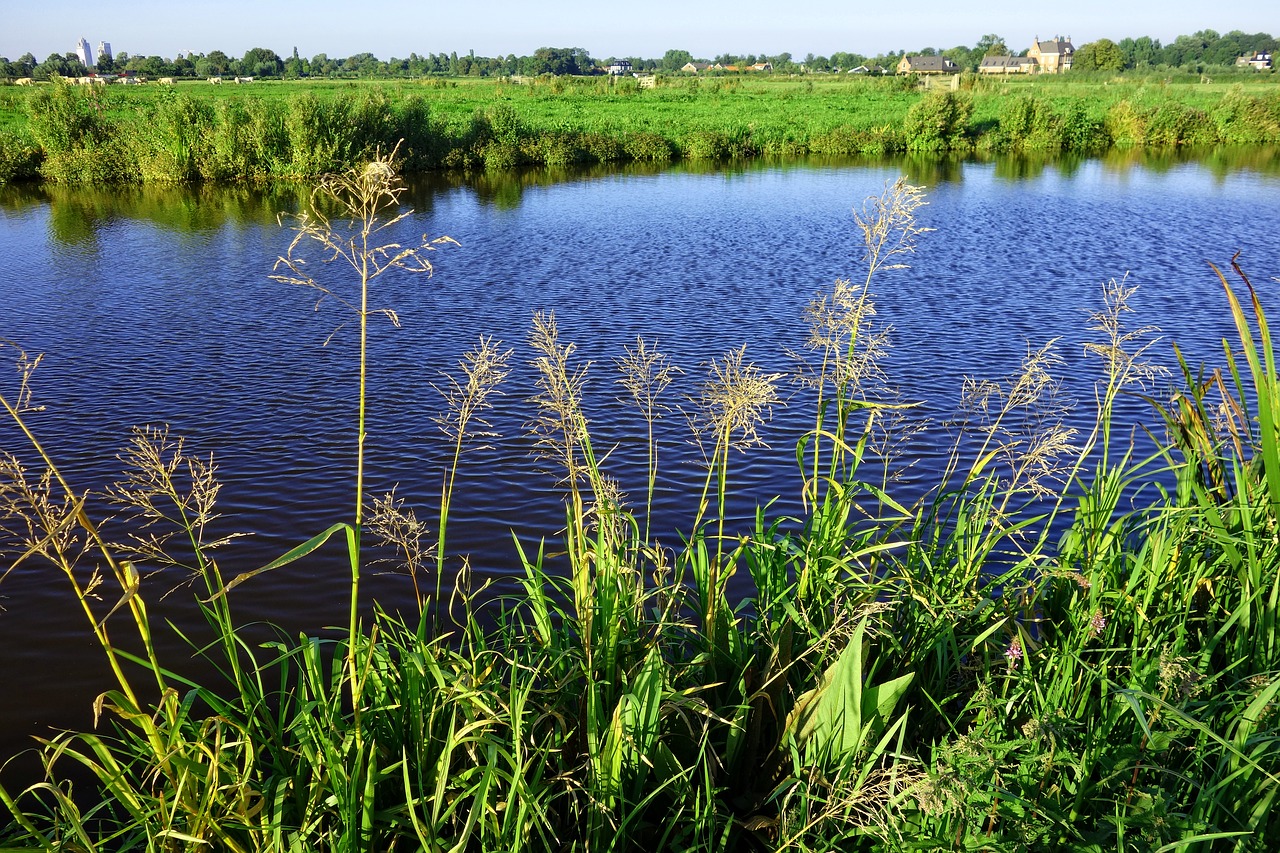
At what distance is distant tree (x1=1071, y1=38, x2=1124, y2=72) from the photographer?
101 m

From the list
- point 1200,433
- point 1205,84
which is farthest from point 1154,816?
point 1205,84

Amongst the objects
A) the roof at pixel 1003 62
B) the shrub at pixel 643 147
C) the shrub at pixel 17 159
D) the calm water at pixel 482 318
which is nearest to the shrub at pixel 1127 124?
the calm water at pixel 482 318

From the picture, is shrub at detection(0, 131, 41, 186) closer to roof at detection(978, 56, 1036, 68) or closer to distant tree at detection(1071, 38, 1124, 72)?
distant tree at detection(1071, 38, 1124, 72)

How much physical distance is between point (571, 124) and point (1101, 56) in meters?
86.8

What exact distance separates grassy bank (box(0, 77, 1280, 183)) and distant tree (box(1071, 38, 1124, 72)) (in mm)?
43139

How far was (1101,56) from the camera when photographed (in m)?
102

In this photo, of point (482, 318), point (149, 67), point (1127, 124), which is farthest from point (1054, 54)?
point (482, 318)

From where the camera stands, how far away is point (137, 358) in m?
12.1

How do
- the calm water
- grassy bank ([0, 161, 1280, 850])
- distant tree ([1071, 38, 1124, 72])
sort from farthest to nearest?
distant tree ([1071, 38, 1124, 72]), the calm water, grassy bank ([0, 161, 1280, 850])

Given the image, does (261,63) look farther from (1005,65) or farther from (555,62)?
(1005,65)

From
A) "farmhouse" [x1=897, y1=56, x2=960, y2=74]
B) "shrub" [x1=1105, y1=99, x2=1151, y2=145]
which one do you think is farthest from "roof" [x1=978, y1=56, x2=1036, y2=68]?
"shrub" [x1=1105, y1=99, x2=1151, y2=145]

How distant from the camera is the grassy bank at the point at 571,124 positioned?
95.4ft

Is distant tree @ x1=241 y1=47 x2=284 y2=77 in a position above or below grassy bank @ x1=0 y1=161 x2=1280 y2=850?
above

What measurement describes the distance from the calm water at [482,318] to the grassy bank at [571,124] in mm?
2563
